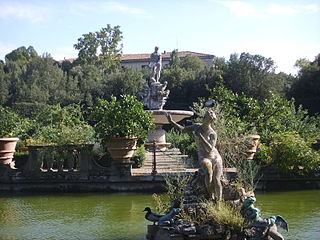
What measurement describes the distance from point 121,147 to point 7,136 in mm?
5919

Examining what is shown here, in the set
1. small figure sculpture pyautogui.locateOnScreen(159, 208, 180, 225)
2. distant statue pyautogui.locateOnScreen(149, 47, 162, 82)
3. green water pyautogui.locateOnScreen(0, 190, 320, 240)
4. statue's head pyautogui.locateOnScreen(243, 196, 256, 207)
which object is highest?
distant statue pyautogui.locateOnScreen(149, 47, 162, 82)

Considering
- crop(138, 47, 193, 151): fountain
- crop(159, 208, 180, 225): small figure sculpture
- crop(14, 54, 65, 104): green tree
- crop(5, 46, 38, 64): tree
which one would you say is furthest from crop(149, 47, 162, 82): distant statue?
crop(5, 46, 38, 64): tree

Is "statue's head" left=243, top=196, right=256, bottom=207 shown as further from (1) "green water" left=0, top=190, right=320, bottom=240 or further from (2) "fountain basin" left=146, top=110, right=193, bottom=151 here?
(2) "fountain basin" left=146, top=110, right=193, bottom=151

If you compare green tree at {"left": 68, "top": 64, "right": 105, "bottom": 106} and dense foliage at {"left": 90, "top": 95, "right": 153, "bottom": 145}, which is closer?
dense foliage at {"left": 90, "top": 95, "right": 153, "bottom": 145}

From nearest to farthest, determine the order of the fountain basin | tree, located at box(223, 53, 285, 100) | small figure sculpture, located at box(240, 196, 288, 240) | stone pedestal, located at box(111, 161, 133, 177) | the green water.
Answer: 1. small figure sculpture, located at box(240, 196, 288, 240)
2. the green water
3. stone pedestal, located at box(111, 161, 133, 177)
4. the fountain basin
5. tree, located at box(223, 53, 285, 100)

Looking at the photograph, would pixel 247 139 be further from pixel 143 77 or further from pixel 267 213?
pixel 143 77

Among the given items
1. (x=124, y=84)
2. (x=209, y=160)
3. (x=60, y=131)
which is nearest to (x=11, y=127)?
(x=60, y=131)

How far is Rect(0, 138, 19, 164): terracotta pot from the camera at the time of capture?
13.8 meters

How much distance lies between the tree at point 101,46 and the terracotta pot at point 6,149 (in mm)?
48935

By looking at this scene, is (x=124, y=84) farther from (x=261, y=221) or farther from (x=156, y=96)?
(x=261, y=221)

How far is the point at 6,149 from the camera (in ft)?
45.5

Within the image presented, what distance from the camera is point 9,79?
162ft

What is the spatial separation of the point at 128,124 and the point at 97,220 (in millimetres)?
4466

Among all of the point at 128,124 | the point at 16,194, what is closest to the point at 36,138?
the point at 16,194
